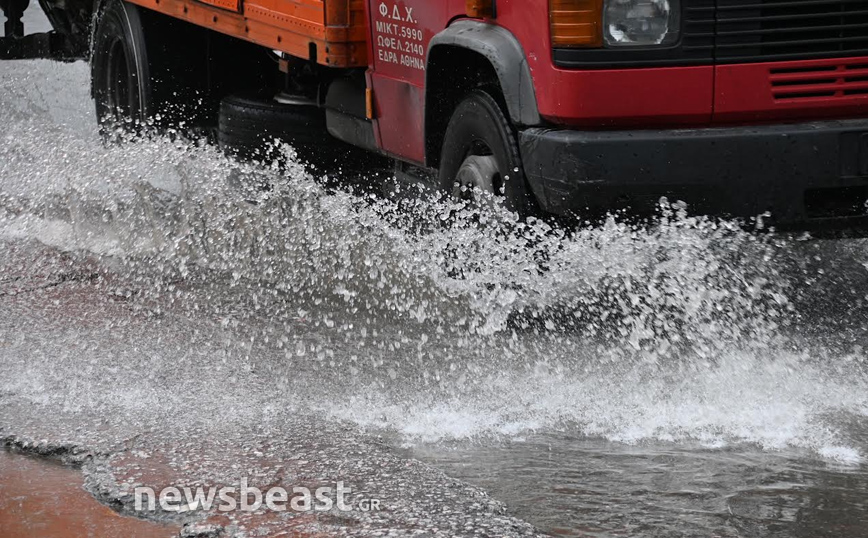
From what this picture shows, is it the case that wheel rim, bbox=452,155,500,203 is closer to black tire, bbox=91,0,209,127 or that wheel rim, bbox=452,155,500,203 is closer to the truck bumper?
the truck bumper

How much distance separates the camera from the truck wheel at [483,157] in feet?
15.1

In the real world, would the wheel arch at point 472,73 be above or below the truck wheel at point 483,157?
above

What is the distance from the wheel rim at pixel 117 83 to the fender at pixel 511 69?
4234 millimetres

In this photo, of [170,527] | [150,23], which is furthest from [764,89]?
[150,23]

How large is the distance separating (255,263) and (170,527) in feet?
10.2

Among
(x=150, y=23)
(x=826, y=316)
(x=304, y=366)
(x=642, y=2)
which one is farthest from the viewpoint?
(x=150, y=23)

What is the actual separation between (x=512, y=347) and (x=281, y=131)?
2801 mm

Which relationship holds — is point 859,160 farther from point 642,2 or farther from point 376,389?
point 376,389

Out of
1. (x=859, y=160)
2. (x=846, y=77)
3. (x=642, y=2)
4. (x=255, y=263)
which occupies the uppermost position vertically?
(x=642, y=2)

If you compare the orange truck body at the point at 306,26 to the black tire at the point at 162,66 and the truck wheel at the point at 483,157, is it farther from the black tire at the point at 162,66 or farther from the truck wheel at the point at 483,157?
the black tire at the point at 162,66

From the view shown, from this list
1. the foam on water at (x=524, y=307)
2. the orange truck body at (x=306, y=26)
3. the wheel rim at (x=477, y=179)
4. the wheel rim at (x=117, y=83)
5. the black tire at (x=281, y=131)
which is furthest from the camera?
the wheel rim at (x=117, y=83)

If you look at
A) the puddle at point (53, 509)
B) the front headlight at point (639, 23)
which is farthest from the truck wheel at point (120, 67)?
the puddle at point (53, 509)

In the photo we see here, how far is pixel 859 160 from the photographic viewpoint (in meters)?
4.26

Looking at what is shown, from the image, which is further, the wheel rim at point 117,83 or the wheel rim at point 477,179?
the wheel rim at point 117,83
